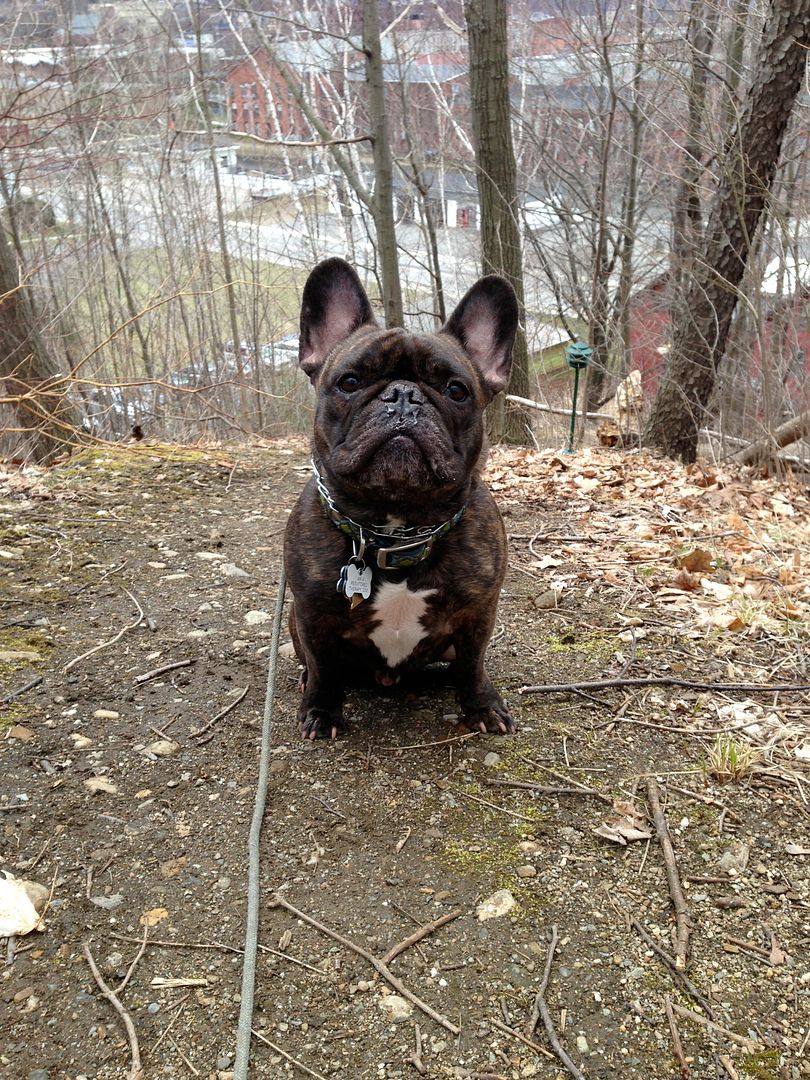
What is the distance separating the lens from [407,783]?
2773 mm

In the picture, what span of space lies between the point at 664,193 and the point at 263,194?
22.2 ft

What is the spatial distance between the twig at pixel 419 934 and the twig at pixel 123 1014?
0.59m

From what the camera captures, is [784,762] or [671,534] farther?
[671,534]

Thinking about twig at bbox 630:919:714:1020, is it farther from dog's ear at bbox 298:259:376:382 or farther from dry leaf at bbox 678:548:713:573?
dry leaf at bbox 678:548:713:573

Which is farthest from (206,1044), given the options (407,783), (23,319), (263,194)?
(263,194)

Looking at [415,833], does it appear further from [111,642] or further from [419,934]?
[111,642]

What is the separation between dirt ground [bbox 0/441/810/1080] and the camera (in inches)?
75.6

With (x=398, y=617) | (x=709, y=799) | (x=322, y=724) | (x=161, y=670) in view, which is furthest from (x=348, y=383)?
(x=709, y=799)

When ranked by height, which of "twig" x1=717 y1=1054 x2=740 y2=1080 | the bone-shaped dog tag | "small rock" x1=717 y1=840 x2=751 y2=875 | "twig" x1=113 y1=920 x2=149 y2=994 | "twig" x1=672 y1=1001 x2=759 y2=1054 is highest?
the bone-shaped dog tag

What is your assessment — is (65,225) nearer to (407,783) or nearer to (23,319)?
(23,319)

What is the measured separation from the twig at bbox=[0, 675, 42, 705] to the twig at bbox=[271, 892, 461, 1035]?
54.9 inches

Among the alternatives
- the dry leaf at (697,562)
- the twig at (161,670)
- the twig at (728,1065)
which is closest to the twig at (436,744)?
the twig at (161,670)

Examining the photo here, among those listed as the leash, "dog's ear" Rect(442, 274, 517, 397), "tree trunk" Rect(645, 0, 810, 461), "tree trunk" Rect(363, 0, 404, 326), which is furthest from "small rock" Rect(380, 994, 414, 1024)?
"tree trunk" Rect(363, 0, 404, 326)

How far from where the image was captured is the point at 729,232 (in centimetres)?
667
